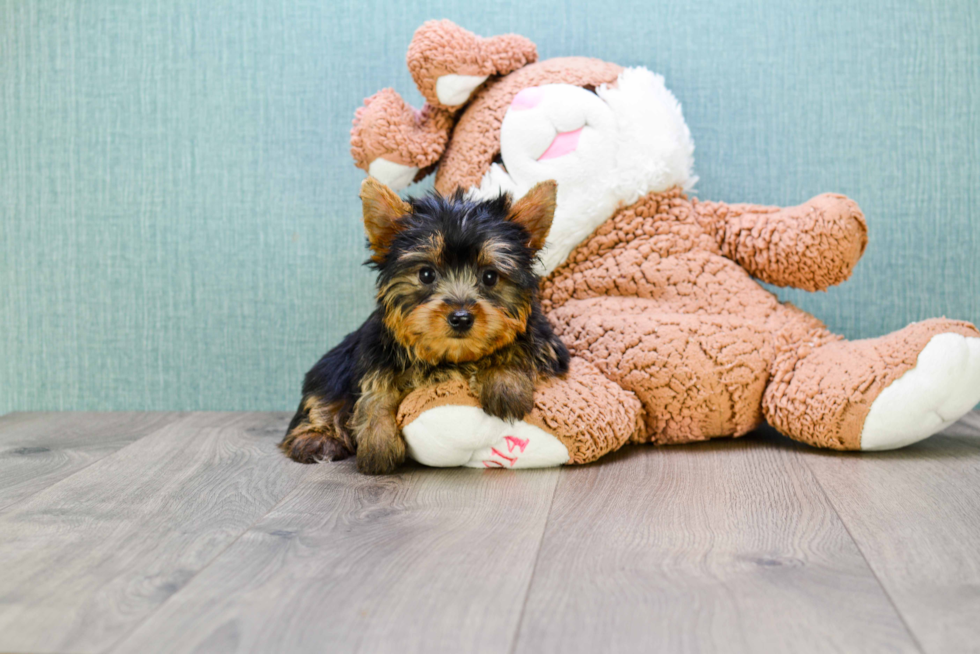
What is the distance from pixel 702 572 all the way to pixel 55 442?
6.25 ft

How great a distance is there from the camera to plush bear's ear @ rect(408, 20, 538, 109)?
206 centimetres

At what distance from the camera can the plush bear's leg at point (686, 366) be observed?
1.97m

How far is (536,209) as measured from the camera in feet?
5.81

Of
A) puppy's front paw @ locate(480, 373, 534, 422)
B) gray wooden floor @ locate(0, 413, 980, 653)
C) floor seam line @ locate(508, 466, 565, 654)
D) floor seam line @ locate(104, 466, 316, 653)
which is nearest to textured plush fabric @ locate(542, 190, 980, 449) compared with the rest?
gray wooden floor @ locate(0, 413, 980, 653)

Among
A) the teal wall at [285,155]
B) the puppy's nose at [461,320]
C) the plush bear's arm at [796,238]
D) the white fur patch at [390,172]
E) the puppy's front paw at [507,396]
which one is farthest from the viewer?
the teal wall at [285,155]

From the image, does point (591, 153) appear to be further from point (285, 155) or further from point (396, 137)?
point (285, 155)

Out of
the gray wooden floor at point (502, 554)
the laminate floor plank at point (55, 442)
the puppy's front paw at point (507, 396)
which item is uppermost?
the puppy's front paw at point (507, 396)

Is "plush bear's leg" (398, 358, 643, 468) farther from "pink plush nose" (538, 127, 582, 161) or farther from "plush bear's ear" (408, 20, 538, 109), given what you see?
"plush bear's ear" (408, 20, 538, 109)

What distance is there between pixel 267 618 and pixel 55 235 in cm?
211

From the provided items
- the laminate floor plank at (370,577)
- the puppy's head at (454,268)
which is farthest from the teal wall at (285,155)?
the laminate floor plank at (370,577)

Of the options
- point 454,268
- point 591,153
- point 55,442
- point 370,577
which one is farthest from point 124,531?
point 591,153

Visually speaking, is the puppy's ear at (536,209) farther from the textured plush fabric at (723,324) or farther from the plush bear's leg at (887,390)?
the plush bear's leg at (887,390)

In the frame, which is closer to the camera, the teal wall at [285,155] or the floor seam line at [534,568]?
the floor seam line at [534,568]

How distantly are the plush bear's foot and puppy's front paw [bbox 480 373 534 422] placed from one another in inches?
32.7
